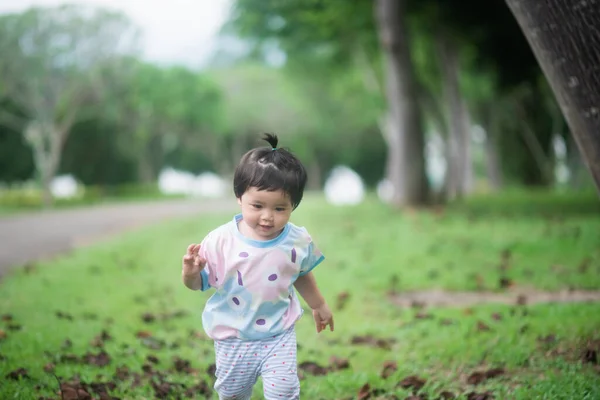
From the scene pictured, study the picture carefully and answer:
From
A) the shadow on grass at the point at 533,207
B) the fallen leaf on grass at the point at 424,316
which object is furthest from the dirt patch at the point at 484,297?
the shadow on grass at the point at 533,207

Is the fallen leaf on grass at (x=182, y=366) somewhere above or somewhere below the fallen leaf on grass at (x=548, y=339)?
below

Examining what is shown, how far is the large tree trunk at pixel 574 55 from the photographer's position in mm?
3455

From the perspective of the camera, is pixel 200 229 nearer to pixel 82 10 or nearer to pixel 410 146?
pixel 410 146

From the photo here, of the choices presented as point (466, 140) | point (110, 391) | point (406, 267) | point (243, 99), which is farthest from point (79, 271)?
point (243, 99)

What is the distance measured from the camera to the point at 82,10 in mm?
28094

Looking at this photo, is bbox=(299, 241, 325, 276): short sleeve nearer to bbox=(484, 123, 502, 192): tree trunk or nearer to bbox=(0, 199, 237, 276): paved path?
bbox=(0, 199, 237, 276): paved path

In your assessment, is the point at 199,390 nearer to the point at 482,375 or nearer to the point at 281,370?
the point at 281,370

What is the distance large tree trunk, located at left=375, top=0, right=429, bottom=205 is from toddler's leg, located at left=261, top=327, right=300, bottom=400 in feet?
43.1

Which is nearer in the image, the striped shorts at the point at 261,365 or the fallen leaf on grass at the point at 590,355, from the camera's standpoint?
the striped shorts at the point at 261,365

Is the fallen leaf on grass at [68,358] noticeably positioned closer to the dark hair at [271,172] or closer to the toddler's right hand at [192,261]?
the toddler's right hand at [192,261]

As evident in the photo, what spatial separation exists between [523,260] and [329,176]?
53.5 m

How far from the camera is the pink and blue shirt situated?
119 inches

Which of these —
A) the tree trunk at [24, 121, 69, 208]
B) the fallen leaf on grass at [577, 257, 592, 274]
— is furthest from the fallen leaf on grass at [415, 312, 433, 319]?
the tree trunk at [24, 121, 69, 208]

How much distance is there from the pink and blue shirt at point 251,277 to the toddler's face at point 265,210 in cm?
8
